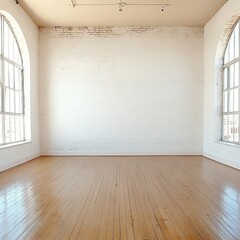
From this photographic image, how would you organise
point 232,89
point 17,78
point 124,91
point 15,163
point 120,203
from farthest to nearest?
point 124,91 → point 17,78 → point 232,89 → point 15,163 → point 120,203

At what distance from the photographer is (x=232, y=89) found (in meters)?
6.96

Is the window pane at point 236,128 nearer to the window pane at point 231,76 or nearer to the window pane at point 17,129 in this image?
the window pane at point 231,76

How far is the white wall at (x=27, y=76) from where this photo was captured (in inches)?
241

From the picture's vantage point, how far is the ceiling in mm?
6852

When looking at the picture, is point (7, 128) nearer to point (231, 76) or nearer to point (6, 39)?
point (6, 39)

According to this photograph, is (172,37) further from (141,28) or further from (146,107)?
(146,107)

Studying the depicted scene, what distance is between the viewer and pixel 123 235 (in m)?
2.48

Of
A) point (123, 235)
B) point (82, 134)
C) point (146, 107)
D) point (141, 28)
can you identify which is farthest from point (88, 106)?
point (123, 235)

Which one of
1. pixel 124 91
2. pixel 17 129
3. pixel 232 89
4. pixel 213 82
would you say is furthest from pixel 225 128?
pixel 17 129

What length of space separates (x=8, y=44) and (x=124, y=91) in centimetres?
361

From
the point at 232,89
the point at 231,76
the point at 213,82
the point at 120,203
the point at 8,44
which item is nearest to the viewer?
the point at 120,203

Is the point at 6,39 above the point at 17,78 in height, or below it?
above

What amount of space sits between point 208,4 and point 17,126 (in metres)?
6.07

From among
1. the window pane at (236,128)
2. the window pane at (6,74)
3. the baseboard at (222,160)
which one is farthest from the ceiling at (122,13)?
the baseboard at (222,160)
